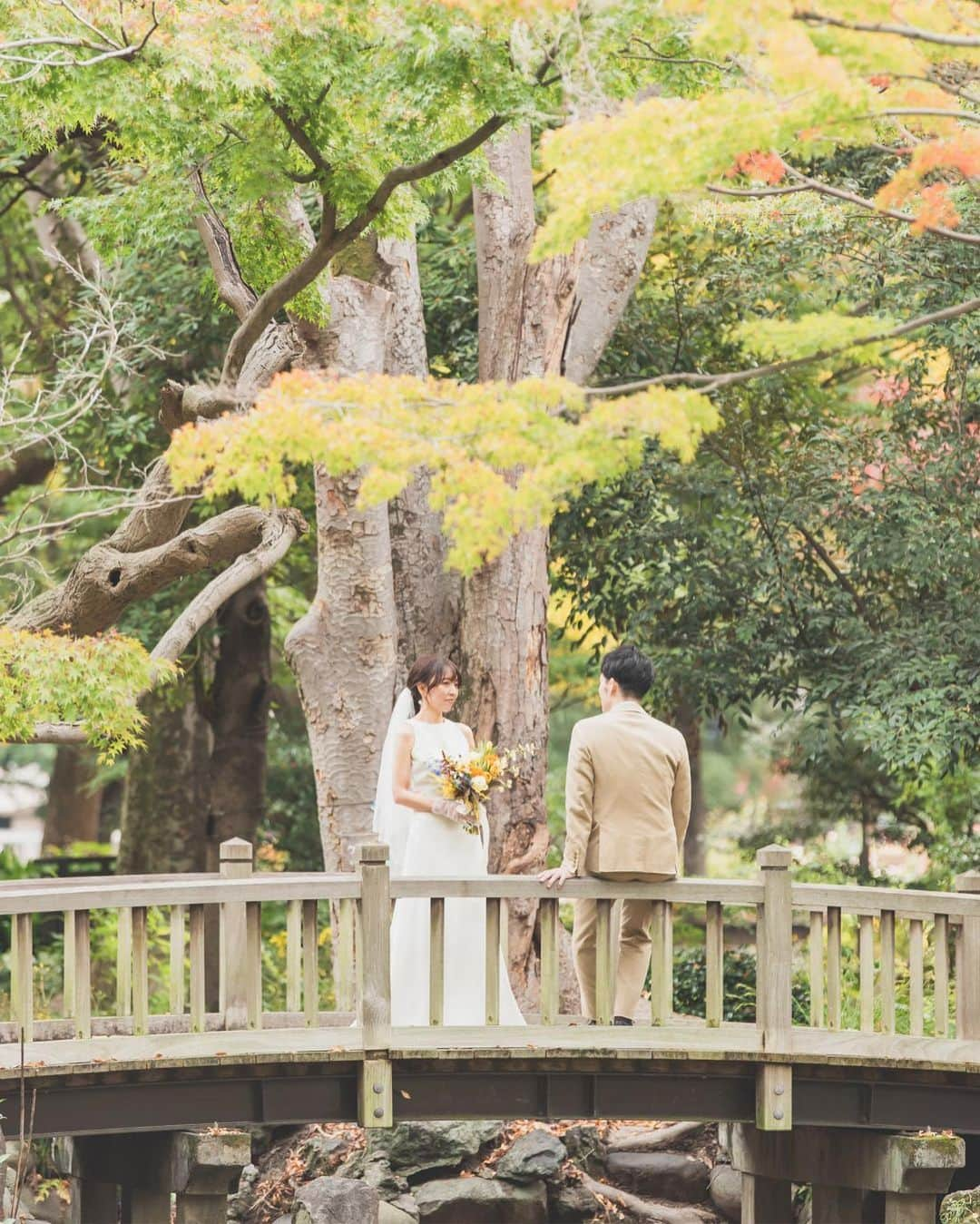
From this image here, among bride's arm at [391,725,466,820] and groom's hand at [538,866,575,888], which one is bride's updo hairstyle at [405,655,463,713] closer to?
bride's arm at [391,725,466,820]

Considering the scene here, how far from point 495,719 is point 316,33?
5041 millimetres

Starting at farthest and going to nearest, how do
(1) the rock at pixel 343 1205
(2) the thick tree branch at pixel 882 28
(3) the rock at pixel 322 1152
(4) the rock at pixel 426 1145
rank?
(3) the rock at pixel 322 1152
(4) the rock at pixel 426 1145
(1) the rock at pixel 343 1205
(2) the thick tree branch at pixel 882 28

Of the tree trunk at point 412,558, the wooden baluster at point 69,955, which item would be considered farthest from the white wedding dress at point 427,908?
the tree trunk at point 412,558

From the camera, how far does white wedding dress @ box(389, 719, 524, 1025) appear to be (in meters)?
9.09

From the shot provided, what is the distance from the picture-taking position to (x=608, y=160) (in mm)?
7090

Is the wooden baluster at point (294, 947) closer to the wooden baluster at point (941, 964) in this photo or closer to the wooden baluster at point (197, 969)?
the wooden baluster at point (197, 969)

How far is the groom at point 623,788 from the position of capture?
8.23 metres

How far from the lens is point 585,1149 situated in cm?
1088

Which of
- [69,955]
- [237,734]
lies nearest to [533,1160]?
[69,955]

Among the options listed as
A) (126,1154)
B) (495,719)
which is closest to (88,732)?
(126,1154)

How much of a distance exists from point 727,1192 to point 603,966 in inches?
119

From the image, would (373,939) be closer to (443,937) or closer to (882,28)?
(443,937)

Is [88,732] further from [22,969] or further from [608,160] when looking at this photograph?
[608,160]

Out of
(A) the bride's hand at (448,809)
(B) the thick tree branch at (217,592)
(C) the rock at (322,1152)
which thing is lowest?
(C) the rock at (322,1152)
